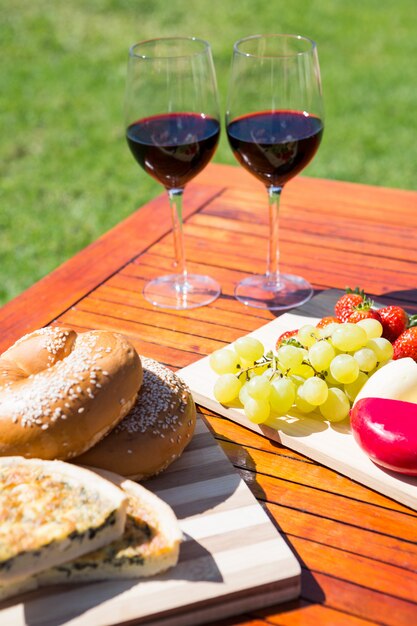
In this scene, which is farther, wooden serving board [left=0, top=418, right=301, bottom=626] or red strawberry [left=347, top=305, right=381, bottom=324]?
red strawberry [left=347, top=305, right=381, bottom=324]

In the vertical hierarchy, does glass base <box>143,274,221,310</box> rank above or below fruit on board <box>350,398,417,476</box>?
below

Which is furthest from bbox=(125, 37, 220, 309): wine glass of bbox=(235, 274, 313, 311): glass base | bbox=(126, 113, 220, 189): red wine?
bbox=(235, 274, 313, 311): glass base

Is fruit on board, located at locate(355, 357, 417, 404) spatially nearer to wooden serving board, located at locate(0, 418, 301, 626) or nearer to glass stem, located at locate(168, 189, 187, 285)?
wooden serving board, located at locate(0, 418, 301, 626)

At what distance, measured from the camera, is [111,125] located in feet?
16.0

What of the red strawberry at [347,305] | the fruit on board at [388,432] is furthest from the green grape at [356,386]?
the red strawberry at [347,305]

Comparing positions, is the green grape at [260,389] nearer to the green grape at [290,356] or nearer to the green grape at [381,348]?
the green grape at [290,356]

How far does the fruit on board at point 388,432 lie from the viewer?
3.80 ft

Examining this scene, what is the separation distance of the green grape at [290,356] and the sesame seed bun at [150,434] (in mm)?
190

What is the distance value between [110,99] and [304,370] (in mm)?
4118

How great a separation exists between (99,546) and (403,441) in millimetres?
457

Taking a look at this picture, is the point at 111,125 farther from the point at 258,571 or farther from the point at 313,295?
the point at 258,571

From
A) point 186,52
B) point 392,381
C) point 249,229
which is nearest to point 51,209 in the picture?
point 249,229

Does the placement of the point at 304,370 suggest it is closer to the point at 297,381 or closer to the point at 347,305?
the point at 297,381

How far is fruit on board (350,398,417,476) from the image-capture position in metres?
1.16
